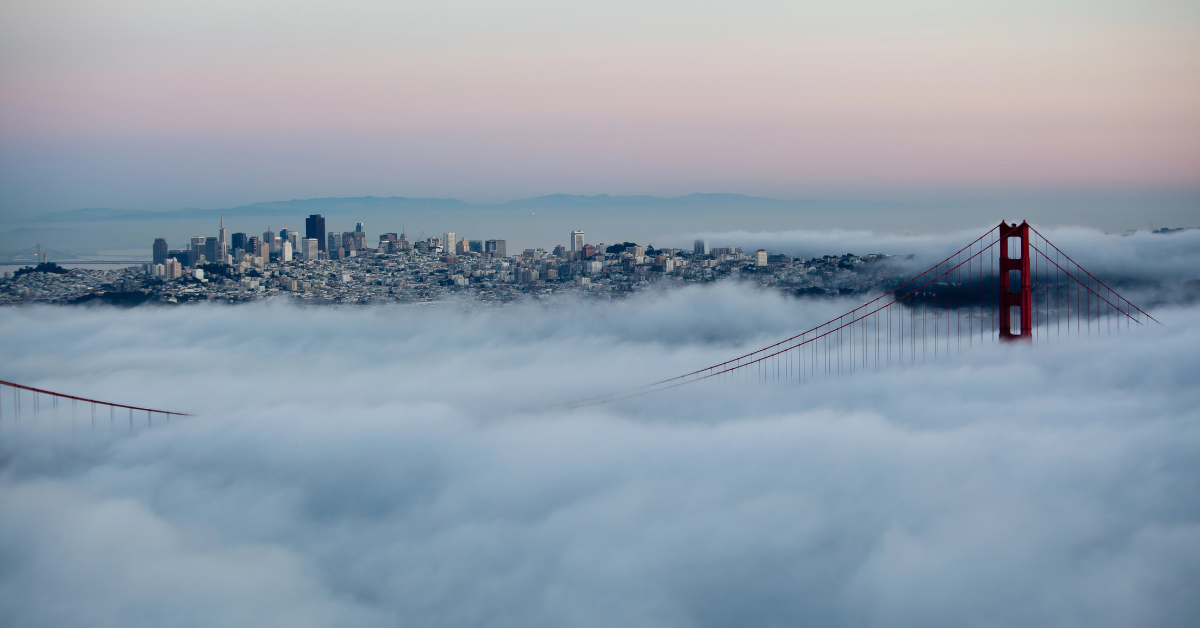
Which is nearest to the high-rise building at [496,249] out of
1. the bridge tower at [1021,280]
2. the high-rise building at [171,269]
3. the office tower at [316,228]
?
the office tower at [316,228]

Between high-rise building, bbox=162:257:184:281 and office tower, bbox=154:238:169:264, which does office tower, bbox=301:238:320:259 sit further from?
office tower, bbox=154:238:169:264

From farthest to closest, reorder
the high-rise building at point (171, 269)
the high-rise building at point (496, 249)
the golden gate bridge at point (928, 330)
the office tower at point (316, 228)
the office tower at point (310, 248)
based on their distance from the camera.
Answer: the high-rise building at point (496, 249), the office tower at point (316, 228), the office tower at point (310, 248), the high-rise building at point (171, 269), the golden gate bridge at point (928, 330)

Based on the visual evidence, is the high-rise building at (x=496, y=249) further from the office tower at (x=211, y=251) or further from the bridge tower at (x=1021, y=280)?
the bridge tower at (x=1021, y=280)

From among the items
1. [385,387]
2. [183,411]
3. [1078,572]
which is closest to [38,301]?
[183,411]

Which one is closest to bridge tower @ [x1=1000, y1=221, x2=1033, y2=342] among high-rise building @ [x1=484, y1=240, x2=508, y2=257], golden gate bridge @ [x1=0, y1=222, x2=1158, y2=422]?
golden gate bridge @ [x1=0, y1=222, x2=1158, y2=422]

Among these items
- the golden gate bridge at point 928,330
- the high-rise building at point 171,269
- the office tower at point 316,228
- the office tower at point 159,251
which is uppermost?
the office tower at point 316,228

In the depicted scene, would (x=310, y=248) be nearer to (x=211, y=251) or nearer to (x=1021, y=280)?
(x=211, y=251)
